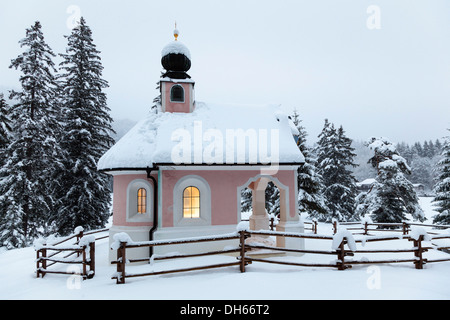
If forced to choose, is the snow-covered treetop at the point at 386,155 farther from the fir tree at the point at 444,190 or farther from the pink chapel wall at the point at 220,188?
the pink chapel wall at the point at 220,188

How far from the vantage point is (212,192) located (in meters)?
11.2

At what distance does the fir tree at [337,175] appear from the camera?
26047 millimetres

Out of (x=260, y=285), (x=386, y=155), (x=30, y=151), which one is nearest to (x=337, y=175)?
(x=386, y=155)

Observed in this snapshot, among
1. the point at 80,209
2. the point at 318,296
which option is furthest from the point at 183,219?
the point at 80,209

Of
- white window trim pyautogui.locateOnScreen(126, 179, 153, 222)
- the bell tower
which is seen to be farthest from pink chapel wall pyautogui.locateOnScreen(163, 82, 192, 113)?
white window trim pyautogui.locateOnScreen(126, 179, 153, 222)

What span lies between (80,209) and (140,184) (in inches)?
339

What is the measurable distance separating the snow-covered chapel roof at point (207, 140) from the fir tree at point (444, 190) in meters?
13.4

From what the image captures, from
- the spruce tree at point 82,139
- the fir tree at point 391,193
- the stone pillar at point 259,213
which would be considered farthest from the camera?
the fir tree at point 391,193

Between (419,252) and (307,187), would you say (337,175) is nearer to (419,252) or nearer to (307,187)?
(307,187)

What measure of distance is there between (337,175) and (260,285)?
22859 millimetres

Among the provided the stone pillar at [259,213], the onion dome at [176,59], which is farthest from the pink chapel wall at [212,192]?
the onion dome at [176,59]
